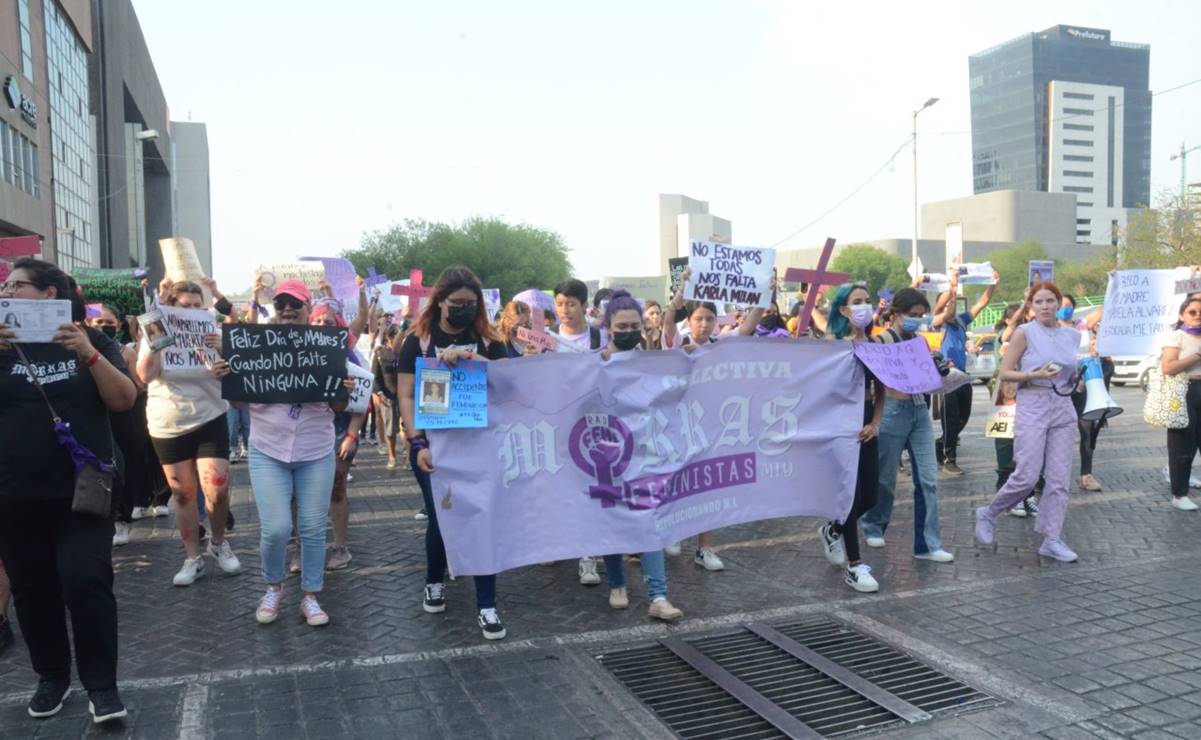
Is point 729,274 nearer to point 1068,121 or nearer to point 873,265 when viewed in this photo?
point 873,265

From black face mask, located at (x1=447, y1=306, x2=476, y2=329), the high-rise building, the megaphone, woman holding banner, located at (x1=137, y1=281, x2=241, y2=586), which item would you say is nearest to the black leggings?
black face mask, located at (x1=447, y1=306, x2=476, y2=329)

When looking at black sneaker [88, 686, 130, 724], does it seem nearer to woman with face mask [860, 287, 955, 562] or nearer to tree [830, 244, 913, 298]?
woman with face mask [860, 287, 955, 562]

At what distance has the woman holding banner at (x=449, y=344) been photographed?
16.7ft

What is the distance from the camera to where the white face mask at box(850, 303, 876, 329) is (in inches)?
245

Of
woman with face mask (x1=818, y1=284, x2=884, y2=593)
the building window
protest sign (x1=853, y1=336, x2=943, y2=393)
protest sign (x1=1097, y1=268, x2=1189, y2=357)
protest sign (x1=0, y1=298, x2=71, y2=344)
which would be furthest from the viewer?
the building window

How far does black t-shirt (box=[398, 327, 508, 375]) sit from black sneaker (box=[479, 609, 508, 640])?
140cm

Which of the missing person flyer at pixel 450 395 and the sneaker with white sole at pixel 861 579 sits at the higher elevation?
the missing person flyer at pixel 450 395

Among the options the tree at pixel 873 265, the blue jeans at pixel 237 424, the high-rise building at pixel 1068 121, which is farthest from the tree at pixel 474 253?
the high-rise building at pixel 1068 121

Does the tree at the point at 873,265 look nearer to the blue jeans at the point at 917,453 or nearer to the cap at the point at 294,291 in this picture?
the blue jeans at the point at 917,453

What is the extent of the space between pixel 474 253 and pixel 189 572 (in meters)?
59.9

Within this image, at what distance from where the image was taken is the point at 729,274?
6332mm

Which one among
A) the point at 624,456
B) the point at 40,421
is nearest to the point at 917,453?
the point at 624,456

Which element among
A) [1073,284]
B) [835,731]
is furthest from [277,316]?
[1073,284]

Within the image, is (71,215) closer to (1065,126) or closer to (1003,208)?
(1003,208)
